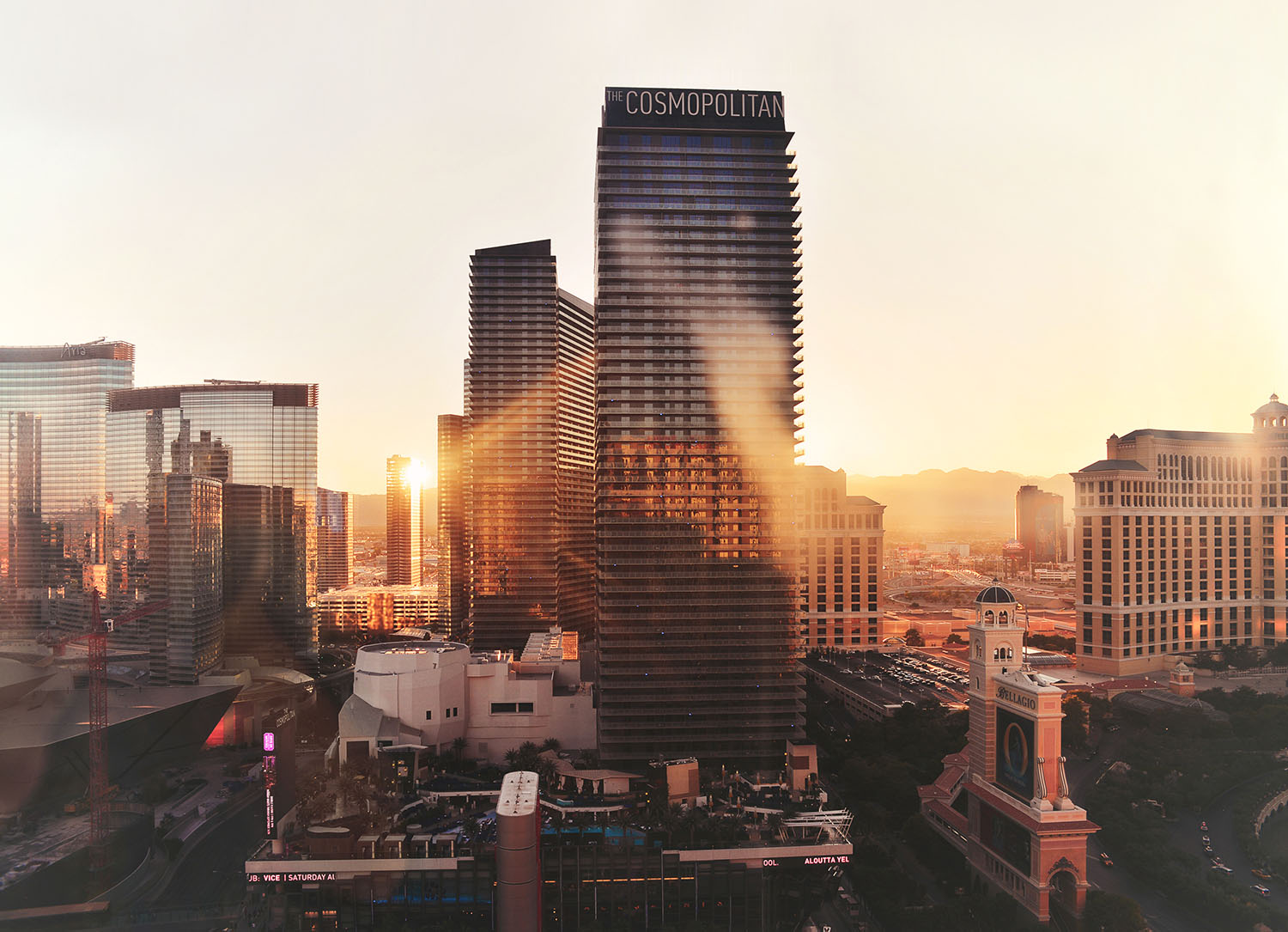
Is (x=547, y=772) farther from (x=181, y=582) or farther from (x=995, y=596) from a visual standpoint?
(x=181, y=582)

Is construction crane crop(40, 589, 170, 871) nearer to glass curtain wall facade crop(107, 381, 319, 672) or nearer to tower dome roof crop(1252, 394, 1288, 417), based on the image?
glass curtain wall facade crop(107, 381, 319, 672)

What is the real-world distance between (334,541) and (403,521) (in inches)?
487

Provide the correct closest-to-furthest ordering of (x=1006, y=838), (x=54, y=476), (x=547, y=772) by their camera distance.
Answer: (x=1006, y=838) < (x=547, y=772) < (x=54, y=476)

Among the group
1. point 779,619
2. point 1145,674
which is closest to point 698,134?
point 779,619

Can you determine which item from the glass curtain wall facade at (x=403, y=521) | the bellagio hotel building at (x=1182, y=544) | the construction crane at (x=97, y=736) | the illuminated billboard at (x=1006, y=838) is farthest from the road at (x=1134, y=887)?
the glass curtain wall facade at (x=403, y=521)

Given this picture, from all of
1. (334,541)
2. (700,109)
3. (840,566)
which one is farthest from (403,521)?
(700,109)

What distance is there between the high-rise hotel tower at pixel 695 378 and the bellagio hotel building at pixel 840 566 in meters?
21.4

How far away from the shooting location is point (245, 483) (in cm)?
6366

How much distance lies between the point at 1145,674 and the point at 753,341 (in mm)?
30285

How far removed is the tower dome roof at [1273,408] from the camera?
148 feet

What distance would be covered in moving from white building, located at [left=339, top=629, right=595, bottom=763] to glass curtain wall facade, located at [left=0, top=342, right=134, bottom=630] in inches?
1573

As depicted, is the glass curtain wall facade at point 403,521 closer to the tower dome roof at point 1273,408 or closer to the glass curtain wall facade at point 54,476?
the glass curtain wall facade at point 54,476

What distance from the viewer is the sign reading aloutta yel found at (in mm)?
21812

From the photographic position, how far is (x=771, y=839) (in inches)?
987
